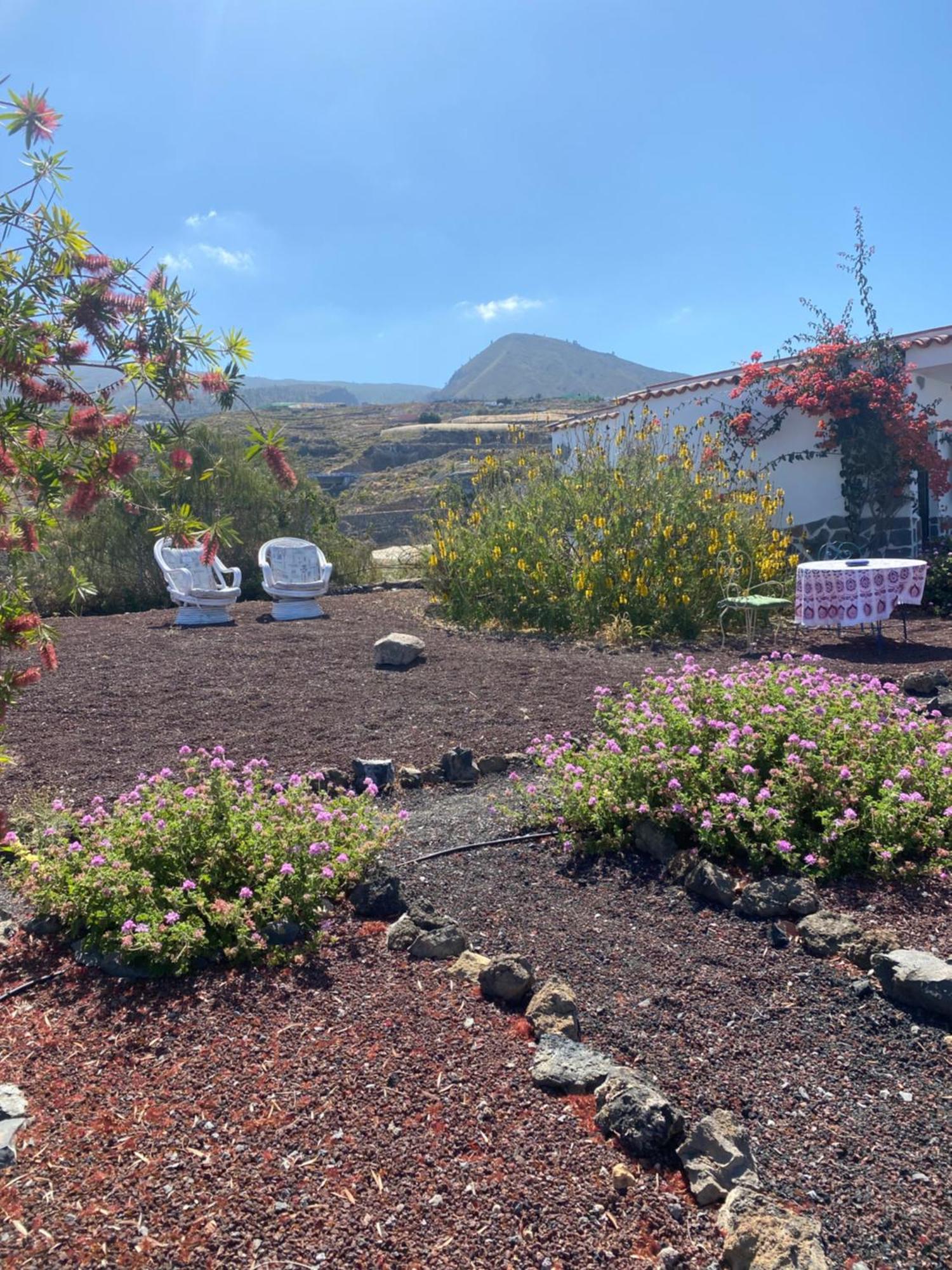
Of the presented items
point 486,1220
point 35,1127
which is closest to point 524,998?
point 486,1220

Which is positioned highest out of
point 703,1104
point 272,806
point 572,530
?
point 572,530

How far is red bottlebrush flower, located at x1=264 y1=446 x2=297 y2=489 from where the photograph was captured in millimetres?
2455

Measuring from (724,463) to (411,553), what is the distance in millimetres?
5160

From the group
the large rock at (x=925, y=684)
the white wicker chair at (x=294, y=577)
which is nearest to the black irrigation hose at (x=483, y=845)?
the large rock at (x=925, y=684)

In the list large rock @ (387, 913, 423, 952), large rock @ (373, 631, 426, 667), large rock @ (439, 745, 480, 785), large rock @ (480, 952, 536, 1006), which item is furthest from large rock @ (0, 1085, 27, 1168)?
large rock @ (373, 631, 426, 667)

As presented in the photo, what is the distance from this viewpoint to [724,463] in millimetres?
11141

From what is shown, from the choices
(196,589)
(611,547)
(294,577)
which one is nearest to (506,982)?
(611,547)

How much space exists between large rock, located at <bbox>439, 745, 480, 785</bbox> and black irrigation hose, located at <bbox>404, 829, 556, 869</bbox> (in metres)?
0.99

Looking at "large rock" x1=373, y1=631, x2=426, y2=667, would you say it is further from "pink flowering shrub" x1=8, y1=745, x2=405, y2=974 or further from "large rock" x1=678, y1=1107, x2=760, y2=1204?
"large rock" x1=678, y1=1107, x2=760, y2=1204

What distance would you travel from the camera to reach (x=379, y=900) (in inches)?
131

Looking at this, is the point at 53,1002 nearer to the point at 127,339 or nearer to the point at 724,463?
the point at 127,339

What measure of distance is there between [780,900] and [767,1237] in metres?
1.43

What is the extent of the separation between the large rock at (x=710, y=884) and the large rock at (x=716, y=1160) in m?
1.17

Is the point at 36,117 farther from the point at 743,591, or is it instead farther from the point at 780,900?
the point at 743,591
